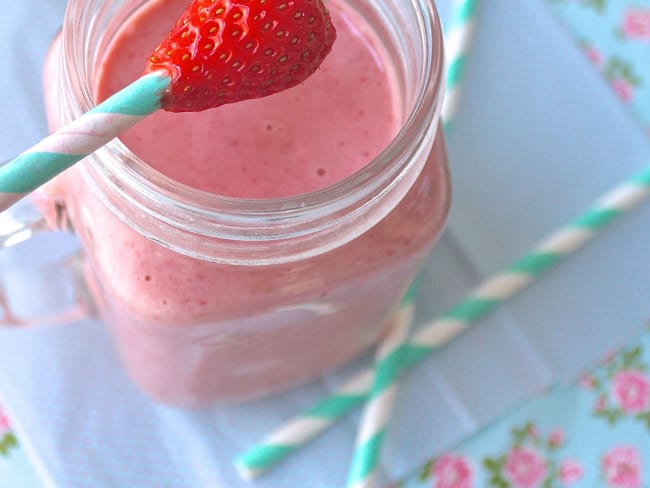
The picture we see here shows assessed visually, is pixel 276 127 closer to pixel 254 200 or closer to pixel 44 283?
pixel 254 200

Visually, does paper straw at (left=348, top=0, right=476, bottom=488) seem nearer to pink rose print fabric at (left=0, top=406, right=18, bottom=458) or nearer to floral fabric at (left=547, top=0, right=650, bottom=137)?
floral fabric at (left=547, top=0, right=650, bottom=137)

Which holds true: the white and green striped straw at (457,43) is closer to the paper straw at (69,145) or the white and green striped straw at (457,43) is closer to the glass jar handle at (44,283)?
the glass jar handle at (44,283)

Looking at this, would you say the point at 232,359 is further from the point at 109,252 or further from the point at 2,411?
the point at 2,411

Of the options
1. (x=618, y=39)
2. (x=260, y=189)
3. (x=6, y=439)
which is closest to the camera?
(x=260, y=189)

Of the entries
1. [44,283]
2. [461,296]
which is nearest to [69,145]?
[44,283]

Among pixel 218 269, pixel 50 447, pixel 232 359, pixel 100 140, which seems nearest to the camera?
pixel 100 140

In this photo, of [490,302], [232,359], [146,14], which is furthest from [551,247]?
[146,14]
